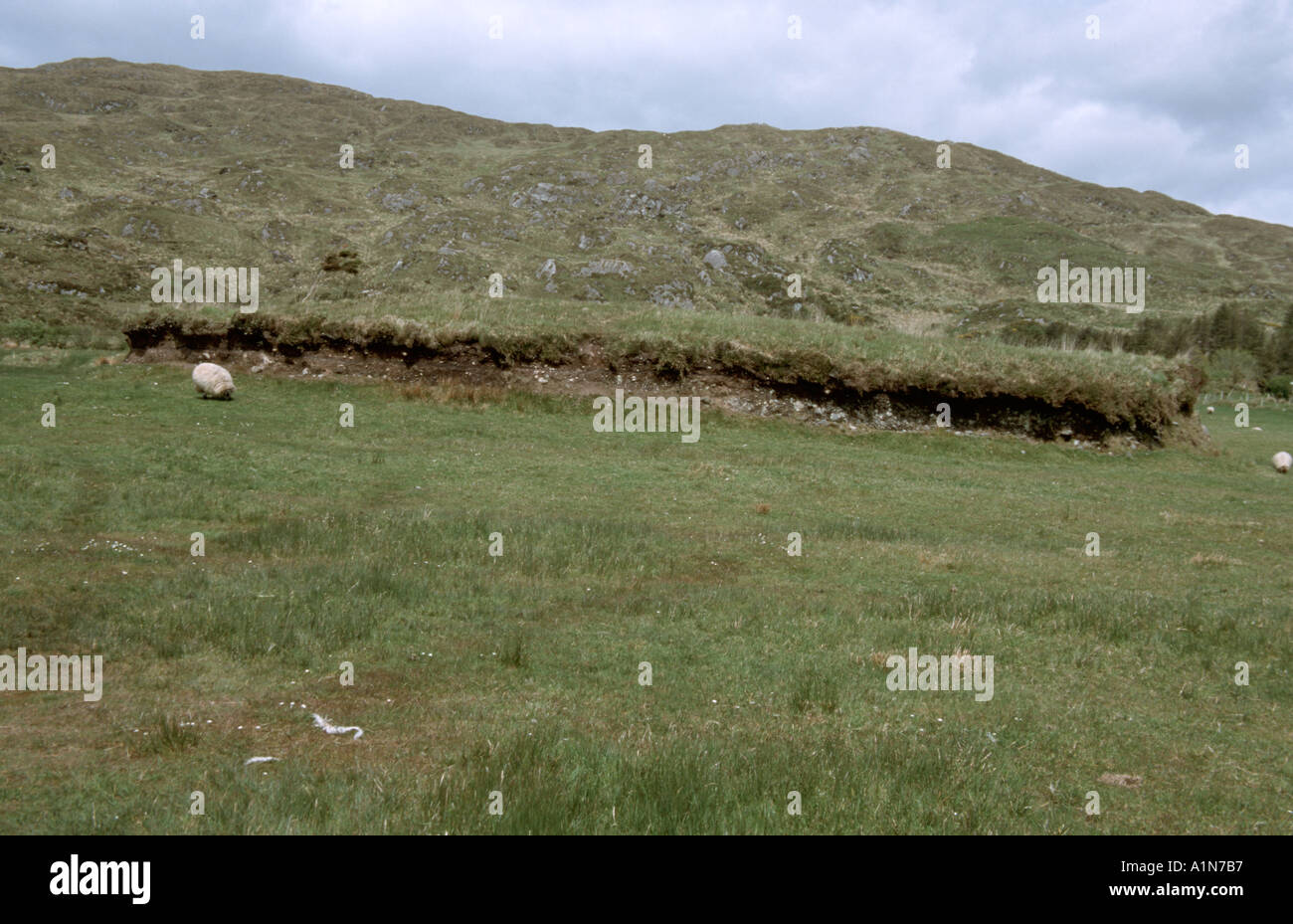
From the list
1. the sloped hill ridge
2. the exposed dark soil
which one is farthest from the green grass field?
the sloped hill ridge

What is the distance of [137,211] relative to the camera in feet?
301

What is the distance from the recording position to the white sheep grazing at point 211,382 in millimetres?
28938

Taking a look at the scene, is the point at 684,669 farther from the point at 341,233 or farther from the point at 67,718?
the point at 341,233

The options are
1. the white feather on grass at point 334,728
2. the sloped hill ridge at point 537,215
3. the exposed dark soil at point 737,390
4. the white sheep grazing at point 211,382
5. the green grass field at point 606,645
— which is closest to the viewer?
the green grass field at point 606,645

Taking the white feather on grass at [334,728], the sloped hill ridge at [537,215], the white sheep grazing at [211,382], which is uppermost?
the sloped hill ridge at [537,215]

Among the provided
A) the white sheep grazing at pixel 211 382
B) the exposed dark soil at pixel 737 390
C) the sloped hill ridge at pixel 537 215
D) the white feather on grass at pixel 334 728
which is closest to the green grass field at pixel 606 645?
the white feather on grass at pixel 334 728

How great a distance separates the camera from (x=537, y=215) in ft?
374

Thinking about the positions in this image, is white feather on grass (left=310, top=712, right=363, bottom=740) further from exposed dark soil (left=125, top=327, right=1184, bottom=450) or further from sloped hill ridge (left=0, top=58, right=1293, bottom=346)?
sloped hill ridge (left=0, top=58, right=1293, bottom=346)

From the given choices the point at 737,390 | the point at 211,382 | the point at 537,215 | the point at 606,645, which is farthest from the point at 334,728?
the point at 537,215

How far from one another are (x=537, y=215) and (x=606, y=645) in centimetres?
11113

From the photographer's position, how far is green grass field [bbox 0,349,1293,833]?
6.39 metres

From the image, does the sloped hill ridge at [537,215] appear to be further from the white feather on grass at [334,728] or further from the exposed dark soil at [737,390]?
the white feather on grass at [334,728]

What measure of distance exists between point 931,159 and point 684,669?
181133mm

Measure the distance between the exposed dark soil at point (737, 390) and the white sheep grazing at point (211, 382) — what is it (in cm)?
412
